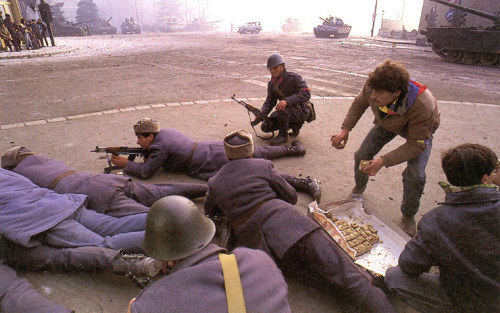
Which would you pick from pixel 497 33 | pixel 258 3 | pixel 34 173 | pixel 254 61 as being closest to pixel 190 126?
pixel 34 173

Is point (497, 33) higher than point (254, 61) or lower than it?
higher

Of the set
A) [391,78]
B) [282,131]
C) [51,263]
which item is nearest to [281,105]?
[282,131]

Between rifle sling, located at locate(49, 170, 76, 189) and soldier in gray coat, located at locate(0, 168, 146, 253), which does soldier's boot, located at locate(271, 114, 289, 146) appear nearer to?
soldier in gray coat, located at locate(0, 168, 146, 253)

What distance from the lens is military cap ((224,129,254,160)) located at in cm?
233

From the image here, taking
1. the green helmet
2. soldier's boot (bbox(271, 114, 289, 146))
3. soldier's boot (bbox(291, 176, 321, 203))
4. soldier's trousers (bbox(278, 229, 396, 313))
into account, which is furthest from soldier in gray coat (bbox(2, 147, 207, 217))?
soldier's boot (bbox(271, 114, 289, 146))

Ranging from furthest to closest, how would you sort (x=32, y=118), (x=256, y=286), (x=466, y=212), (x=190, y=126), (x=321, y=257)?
1. (x=32, y=118)
2. (x=190, y=126)
3. (x=321, y=257)
4. (x=466, y=212)
5. (x=256, y=286)

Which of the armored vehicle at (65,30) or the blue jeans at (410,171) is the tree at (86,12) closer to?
the armored vehicle at (65,30)

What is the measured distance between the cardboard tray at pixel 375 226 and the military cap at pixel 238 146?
0.87 meters

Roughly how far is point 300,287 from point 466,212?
3.91 ft

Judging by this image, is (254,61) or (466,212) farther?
(254,61)

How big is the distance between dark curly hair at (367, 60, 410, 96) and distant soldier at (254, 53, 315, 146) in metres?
2.26

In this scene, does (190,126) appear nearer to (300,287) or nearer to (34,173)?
(34,173)

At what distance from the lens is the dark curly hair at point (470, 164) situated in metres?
1.68

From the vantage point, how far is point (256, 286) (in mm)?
1357
